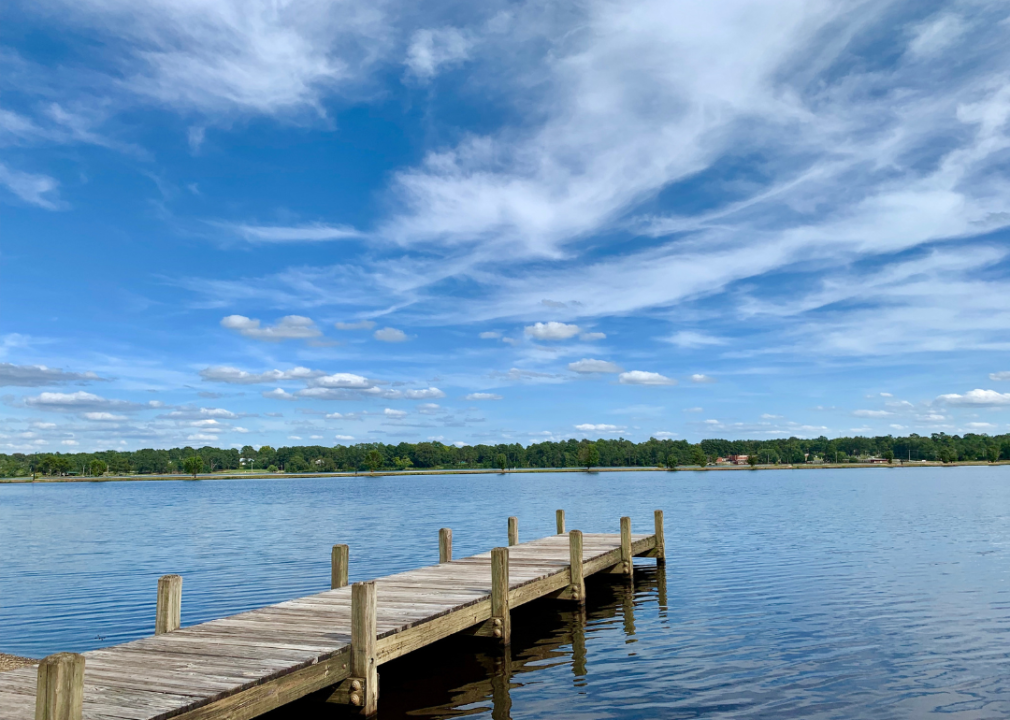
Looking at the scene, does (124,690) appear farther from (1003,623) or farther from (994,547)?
(994,547)

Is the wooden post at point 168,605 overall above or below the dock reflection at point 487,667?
above

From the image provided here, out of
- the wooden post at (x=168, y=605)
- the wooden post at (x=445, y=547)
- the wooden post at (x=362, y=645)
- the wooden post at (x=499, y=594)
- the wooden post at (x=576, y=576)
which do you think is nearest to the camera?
the wooden post at (x=362, y=645)

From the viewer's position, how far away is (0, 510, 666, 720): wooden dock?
8.91 meters

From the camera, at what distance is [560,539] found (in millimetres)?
28359

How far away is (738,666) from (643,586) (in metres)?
11.1

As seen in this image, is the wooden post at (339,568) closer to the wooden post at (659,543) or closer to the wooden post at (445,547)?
the wooden post at (445,547)

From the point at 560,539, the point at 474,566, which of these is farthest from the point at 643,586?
the point at 474,566

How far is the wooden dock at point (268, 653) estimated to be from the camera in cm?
891

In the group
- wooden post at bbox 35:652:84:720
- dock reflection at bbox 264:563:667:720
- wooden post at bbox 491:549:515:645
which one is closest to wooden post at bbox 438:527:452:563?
dock reflection at bbox 264:563:667:720

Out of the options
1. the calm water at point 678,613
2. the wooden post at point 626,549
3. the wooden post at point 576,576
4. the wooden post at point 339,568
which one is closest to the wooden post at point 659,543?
the calm water at point 678,613

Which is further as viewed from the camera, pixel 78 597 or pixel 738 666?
pixel 78 597

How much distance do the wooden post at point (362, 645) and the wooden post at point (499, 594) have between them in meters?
4.98

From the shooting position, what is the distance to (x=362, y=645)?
1205 centimetres

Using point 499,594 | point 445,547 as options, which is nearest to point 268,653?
point 499,594
